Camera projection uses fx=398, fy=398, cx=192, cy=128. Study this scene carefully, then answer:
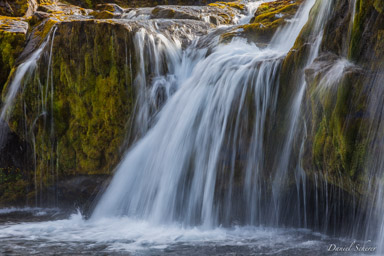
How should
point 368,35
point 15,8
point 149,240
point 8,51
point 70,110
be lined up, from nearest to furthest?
point 368,35
point 149,240
point 70,110
point 8,51
point 15,8

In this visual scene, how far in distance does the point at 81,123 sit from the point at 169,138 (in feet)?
8.49

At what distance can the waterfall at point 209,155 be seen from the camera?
6082 millimetres

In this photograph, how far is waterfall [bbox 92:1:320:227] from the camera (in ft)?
20.0

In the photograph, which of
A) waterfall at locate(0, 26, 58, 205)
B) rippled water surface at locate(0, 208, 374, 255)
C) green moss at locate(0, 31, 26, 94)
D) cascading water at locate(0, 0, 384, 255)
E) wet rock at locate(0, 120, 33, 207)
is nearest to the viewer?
rippled water surface at locate(0, 208, 374, 255)

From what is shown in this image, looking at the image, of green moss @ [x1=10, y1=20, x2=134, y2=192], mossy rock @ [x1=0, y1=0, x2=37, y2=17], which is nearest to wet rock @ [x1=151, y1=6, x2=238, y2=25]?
green moss @ [x1=10, y1=20, x2=134, y2=192]

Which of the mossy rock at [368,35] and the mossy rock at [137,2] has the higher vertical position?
the mossy rock at [137,2]

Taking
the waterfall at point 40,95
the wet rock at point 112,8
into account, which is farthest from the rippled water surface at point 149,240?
the wet rock at point 112,8

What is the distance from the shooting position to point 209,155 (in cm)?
634

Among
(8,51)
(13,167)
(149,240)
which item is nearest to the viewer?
(149,240)

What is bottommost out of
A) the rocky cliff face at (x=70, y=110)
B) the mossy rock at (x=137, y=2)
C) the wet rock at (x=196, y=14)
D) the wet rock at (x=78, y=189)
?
the wet rock at (x=78, y=189)

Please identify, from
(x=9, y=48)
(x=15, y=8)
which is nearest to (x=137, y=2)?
(x=15, y=8)

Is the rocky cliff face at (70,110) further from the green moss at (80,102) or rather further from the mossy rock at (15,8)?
the mossy rock at (15,8)

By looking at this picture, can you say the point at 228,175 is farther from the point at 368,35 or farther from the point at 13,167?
the point at 13,167

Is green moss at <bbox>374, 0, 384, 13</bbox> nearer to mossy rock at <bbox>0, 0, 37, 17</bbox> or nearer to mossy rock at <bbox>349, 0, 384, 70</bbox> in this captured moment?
mossy rock at <bbox>349, 0, 384, 70</bbox>
